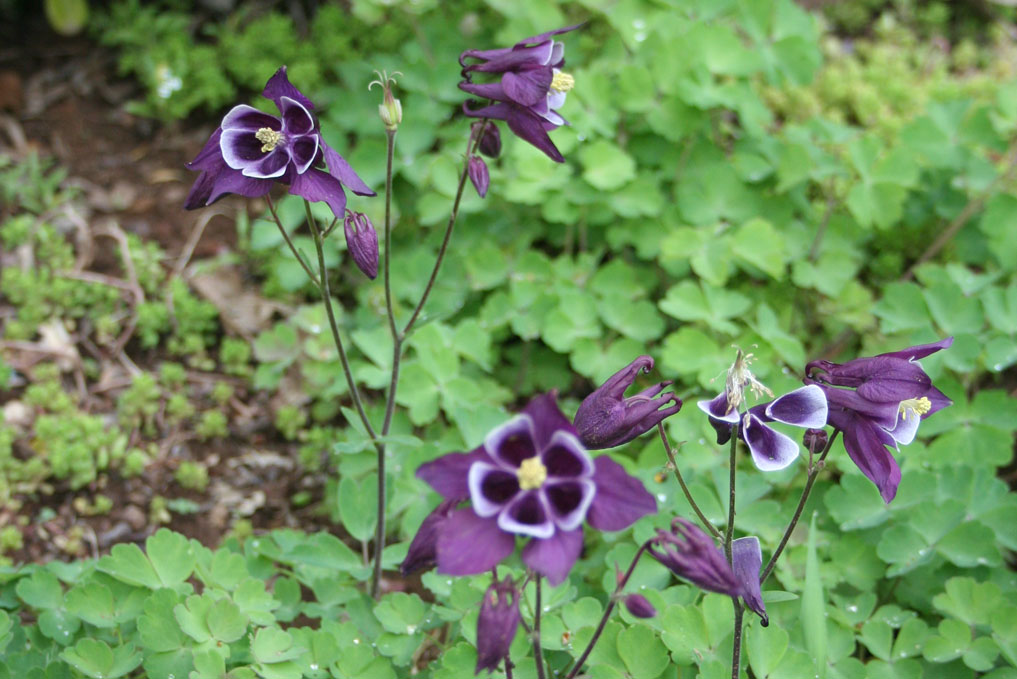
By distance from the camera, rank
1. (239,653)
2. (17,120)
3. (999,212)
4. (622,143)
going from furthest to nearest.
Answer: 1. (17,120)
2. (622,143)
3. (999,212)
4. (239,653)

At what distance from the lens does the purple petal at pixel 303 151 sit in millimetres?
2008

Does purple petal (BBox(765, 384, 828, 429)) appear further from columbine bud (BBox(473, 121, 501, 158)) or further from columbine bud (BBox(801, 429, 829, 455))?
columbine bud (BBox(473, 121, 501, 158))

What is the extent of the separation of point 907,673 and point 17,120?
482 cm

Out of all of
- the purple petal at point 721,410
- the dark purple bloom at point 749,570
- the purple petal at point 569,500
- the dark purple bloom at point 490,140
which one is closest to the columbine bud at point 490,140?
the dark purple bloom at point 490,140

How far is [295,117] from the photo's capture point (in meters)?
2.03

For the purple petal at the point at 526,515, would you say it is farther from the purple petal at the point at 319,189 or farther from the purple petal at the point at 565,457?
the purple petal at the point at 319,189

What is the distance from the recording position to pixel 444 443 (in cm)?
302

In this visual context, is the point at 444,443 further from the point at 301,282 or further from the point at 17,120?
the point at 17,120

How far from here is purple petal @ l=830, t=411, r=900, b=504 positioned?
6.20 ft

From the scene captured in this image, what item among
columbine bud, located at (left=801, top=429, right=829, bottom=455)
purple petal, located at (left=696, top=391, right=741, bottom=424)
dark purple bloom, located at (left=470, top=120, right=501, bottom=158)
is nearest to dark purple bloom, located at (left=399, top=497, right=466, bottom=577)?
purple petal, located at (left=696, top=391, right=741, bottom=424)

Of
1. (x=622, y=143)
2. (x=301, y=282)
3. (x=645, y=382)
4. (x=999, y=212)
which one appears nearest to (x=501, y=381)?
(x=645, y=382)

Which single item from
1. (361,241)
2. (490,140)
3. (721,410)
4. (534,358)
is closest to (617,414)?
(721,410)

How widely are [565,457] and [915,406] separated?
0.83 metres

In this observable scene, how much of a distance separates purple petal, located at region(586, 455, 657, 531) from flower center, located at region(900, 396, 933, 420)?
69cm
